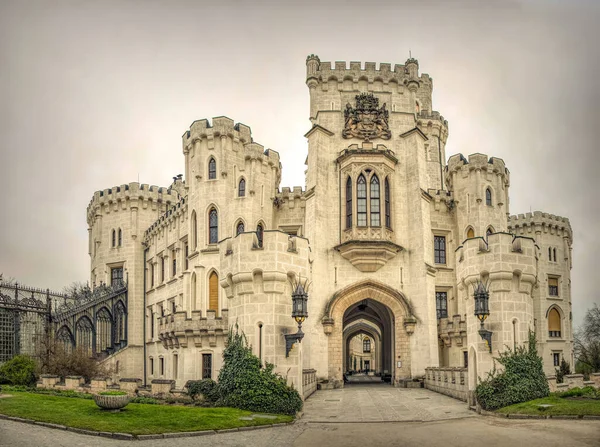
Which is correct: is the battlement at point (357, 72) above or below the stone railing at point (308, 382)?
above

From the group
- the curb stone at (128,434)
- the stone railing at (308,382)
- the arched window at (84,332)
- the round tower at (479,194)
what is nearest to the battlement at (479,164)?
the round tower at (479,194)

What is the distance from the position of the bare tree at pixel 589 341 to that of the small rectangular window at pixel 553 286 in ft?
20.5

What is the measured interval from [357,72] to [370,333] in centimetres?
3071

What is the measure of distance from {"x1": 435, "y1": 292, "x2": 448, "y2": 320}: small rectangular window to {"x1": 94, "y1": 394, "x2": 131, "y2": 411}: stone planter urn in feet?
75.9

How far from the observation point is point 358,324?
55.8 metres

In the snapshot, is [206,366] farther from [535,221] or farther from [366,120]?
[535,221]

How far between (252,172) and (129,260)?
16.9 metres

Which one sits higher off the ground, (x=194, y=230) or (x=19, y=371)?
(x=194, y=230)

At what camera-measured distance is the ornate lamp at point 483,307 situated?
20609 millimetres

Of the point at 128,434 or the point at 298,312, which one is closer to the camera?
the point at 128,434

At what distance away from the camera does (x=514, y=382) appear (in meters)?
20.2

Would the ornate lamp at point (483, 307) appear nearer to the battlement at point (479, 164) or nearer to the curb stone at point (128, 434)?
the curb stone at point (128, 434)

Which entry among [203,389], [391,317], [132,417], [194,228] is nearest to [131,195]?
[194,228]

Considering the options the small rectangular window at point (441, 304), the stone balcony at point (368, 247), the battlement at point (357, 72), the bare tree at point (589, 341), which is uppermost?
the battlement at point (357, 72)
